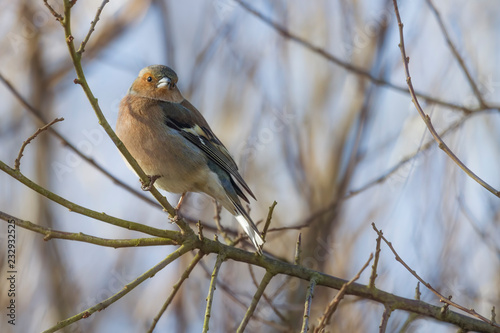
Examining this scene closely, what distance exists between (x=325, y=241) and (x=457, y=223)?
145 cm

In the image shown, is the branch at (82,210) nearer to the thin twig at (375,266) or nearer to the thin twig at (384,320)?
the thin twig at (375,266)

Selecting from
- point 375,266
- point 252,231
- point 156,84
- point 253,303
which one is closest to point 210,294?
point 253,303

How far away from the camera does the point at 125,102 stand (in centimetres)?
483

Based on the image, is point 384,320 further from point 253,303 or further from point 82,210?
point 82,210

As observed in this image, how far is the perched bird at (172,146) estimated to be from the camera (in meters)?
4.38

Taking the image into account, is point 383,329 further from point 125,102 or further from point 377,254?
point 125,102

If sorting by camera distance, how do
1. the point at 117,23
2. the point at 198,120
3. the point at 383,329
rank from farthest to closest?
the point at 117,23
the point at 198,120
the point at 383,329

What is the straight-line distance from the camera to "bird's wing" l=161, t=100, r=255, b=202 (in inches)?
182

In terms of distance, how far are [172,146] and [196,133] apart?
362 mm

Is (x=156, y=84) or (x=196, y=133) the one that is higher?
(x=156, y=84)

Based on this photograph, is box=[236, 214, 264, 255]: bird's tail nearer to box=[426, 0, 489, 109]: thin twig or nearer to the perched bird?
the perched bird

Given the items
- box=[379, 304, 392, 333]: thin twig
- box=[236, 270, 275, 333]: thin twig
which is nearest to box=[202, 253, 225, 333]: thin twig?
box=[236, 270, 275, 333]: thin twig

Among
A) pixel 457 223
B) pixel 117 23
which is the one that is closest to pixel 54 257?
pixel 117 23

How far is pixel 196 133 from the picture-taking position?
4.76 m
